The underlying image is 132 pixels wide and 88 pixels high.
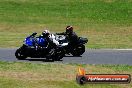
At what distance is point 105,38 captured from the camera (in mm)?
38562

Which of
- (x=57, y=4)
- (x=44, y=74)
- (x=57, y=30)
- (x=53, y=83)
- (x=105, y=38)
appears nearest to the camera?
(x=53, y=83)

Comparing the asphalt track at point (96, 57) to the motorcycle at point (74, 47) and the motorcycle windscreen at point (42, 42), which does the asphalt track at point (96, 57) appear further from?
the motorcycle windscreen at point (42, 42)

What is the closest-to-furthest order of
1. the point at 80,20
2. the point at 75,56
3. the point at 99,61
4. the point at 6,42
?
the point at 99,61, the point at 75,56, the point at 6,42, the point at 80,20

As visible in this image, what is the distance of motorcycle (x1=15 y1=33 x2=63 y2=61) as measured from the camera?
25.7 meters

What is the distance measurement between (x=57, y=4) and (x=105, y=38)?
→ 69.7 ft

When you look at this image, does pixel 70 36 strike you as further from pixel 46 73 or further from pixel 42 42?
pixel 46 73

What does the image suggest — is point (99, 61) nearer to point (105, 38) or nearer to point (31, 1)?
point (105, 38)

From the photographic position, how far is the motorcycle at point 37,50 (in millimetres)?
25688

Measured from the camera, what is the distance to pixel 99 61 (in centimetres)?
2588

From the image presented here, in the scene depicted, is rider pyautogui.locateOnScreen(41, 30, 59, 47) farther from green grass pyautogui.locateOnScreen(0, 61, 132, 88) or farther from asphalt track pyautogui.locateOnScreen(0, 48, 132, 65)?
A: green grass pyautogui.locateOnScreen(0, 61, 132, 88)

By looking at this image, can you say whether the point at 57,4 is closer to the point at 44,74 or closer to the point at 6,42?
the point at 6,42

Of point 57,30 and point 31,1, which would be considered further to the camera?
point 31,1

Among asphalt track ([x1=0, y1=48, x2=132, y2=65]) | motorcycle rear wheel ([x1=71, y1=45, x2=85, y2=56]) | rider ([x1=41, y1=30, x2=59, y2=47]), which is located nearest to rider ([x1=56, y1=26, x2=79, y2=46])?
motorcycle rear wheel ([x1=71, y1=45, x2=85, y2=56])

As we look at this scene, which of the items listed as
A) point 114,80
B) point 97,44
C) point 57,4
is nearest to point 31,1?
point 57,4
